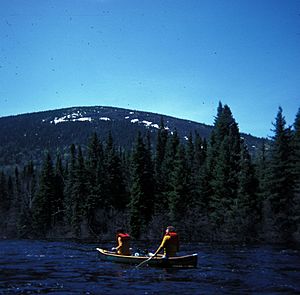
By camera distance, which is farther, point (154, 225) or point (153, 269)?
point (154, 225)

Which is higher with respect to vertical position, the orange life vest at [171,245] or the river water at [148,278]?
the orange life vest at [171,245]

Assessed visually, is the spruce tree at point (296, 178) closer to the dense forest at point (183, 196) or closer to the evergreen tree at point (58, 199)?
the dense forest at point (183, 196)

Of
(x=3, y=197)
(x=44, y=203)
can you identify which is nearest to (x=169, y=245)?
(x=44, y=203)

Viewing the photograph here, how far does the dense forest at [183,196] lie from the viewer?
4966cm

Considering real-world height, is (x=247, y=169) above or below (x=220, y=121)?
below

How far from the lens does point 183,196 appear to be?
58781 mm

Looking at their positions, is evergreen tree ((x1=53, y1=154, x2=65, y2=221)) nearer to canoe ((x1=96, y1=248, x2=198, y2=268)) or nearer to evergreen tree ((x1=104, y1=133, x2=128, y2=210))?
evergreen tree ((x1=104, y1=133, x2=128, y2=210))

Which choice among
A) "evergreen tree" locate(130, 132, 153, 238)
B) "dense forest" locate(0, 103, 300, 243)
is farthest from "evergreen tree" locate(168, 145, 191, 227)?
"evergreen tree" locate(130, 132, 153, 238)

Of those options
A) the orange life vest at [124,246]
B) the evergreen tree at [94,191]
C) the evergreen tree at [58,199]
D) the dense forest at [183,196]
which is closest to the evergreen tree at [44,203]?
the dense forest at [183,196]

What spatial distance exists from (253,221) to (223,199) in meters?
5.22

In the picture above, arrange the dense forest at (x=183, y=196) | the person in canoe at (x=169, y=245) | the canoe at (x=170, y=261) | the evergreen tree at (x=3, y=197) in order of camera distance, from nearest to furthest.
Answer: the canoe at (x=170, y=261) < the person in canoe at (x=169, y=245) < the dense forest at (x=183, y=196) < the evergreen tree at (x=3, y=197)

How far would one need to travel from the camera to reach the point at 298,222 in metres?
47.1

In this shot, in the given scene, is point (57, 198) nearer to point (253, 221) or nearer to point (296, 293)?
point (253, 221)

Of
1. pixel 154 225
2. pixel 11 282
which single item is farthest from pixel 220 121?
pixel 11 282
